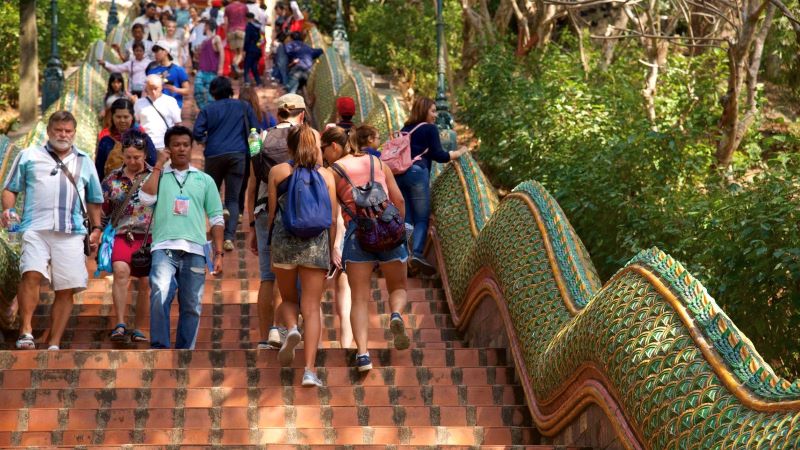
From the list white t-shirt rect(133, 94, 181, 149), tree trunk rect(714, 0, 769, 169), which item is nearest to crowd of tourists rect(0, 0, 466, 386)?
white t-shirt rect(133, 94, 181, 149)

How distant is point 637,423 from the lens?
7.32 m

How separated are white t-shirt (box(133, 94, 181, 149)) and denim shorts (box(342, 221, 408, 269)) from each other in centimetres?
505

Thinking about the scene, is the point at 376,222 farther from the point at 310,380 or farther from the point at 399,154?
the point at 399,154

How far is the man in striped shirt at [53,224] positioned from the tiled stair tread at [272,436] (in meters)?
1.79

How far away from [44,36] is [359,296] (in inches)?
754

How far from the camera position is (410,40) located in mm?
27156

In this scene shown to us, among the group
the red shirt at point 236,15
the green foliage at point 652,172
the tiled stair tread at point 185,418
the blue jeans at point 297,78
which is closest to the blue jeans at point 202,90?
the blue jeans at point 297,78

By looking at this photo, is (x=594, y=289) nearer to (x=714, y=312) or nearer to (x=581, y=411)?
(x=581, y=411)

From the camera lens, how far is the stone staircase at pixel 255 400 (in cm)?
858

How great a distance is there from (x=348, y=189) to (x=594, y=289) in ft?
5.56

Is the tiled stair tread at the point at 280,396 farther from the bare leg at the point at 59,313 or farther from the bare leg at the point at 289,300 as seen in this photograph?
the bare leg at the point at 59,313

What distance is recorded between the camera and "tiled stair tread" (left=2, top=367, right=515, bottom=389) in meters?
9.16

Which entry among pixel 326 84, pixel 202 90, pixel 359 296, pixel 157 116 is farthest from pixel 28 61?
pixel 359 296

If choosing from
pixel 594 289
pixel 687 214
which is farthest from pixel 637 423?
pixel 687 214
